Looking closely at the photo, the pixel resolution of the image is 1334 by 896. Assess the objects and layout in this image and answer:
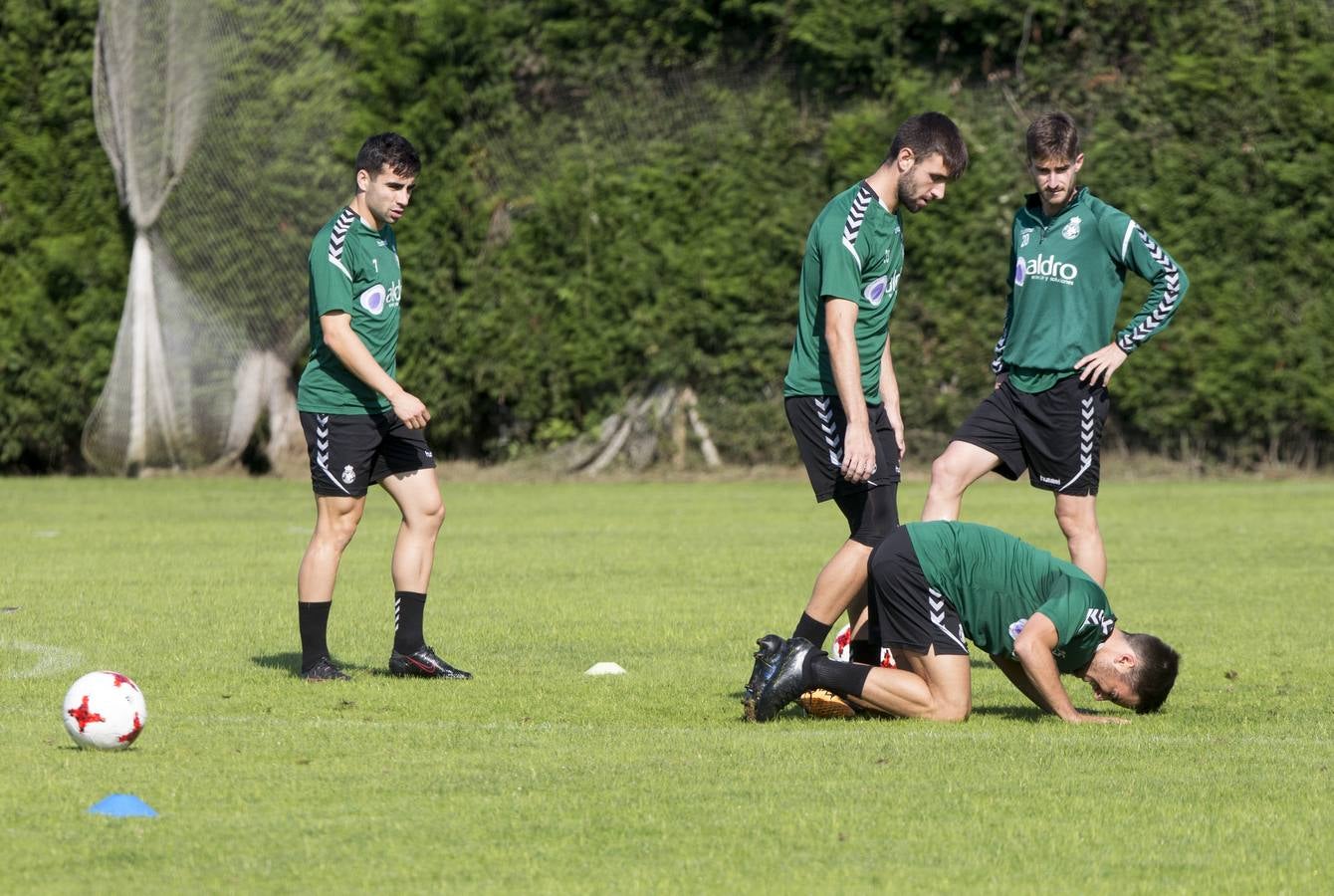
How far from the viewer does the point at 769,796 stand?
506 centimetres

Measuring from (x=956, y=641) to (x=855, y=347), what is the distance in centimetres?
119

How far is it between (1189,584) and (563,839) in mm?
7187

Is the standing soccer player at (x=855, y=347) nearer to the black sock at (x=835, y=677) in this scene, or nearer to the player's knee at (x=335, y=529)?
the black sock at (x=835, y=677)

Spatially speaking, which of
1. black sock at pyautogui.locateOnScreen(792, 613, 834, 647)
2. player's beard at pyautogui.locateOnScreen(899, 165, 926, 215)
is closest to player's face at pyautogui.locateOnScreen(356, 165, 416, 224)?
player's beard at pyautogui.locateOnScreen(899, 165, 926, 215)

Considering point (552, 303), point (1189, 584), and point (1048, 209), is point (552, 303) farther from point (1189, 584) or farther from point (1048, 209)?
point (1048, 209)

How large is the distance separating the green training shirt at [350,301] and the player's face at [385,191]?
92 mm

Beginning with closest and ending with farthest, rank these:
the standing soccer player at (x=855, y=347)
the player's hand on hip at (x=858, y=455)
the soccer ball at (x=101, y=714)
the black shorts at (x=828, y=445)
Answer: the soccer ball at (x=101, y=714) < the player's hand on hip at (x=858, y=455) < the standing soccer player at (x=855, y=347) < the black shorts at (x=828, y=445)

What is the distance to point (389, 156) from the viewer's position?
748 cm

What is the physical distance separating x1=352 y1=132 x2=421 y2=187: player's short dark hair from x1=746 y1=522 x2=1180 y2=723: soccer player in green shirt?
2597 mm

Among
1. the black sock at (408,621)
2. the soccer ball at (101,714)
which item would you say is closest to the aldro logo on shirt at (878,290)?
the black sock at (408,621)

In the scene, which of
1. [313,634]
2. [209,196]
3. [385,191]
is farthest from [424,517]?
[209,196]

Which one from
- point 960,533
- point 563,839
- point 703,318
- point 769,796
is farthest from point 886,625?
point 703,318

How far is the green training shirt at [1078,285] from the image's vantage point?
785 cm

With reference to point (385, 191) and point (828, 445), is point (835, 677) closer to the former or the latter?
point (828, 445)
